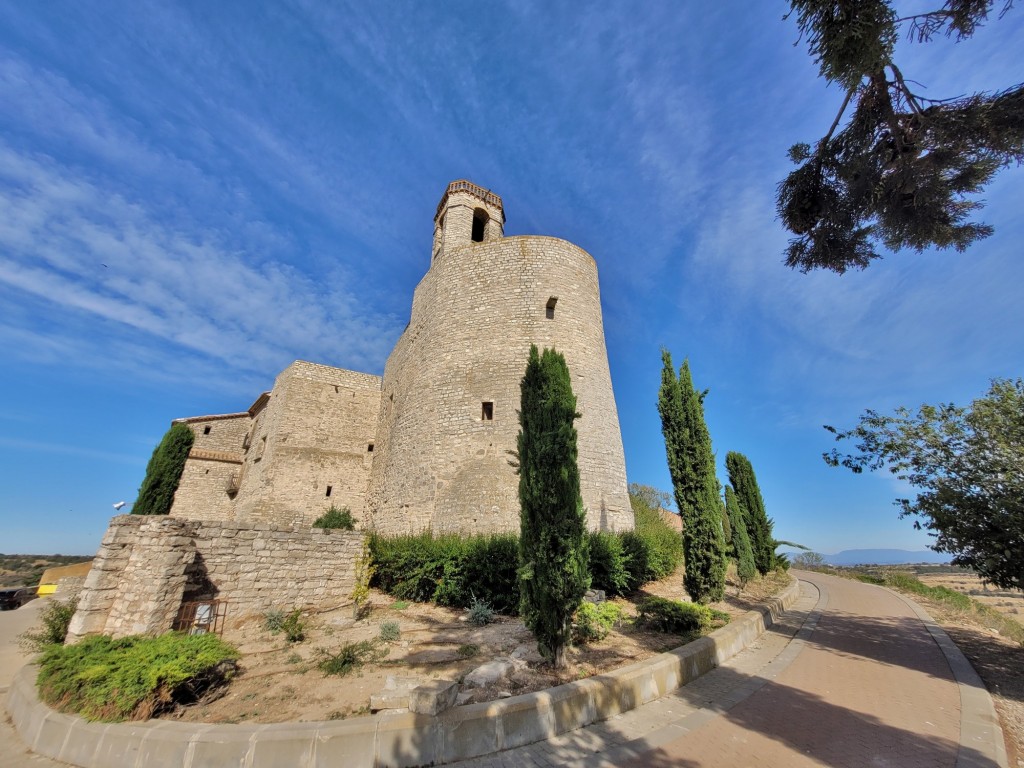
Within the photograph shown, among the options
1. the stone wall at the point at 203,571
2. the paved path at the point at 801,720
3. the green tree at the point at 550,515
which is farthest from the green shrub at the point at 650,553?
the stone wall at the point at 203,571

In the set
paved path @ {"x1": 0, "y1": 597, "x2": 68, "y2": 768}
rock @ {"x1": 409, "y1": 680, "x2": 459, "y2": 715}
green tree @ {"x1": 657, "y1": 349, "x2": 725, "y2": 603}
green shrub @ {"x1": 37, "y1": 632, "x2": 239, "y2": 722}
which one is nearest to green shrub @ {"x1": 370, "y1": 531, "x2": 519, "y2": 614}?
green tree @ {"x1": 657, "y1": 349, "x2": 725, "y2": 603}

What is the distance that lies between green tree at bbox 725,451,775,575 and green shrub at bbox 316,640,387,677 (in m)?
14.5

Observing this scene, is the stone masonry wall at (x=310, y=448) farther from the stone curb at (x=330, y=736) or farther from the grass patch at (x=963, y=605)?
the grass patch at (x=963, y=605)

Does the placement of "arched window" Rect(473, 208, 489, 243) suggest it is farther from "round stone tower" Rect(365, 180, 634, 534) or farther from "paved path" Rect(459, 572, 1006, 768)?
"paved path" Rect(459, 572, 1006, 768)

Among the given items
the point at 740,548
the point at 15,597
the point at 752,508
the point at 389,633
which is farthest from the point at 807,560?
the point at 15,597

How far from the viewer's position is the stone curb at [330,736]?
336 cm

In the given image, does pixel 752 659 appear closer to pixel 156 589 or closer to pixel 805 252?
pixel 805 252

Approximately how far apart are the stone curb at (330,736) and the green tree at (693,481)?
5323mm

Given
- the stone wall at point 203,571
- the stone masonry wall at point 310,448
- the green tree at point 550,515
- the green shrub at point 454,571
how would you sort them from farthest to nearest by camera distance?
the stone masonry wall at point 310,448 < the green shrub at point 454,571 < the stone wall at point 203,571 < the green tree at point 550,515

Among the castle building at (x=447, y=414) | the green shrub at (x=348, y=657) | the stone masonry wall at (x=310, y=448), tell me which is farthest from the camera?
the stone masonry wall at (x=310, y=448)

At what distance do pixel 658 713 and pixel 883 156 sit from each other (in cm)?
876

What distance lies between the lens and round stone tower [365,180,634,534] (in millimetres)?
12133

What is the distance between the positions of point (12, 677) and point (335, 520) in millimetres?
9852

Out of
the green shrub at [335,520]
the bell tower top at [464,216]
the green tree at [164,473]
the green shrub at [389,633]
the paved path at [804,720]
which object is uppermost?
the bell tower top at [464,216]
